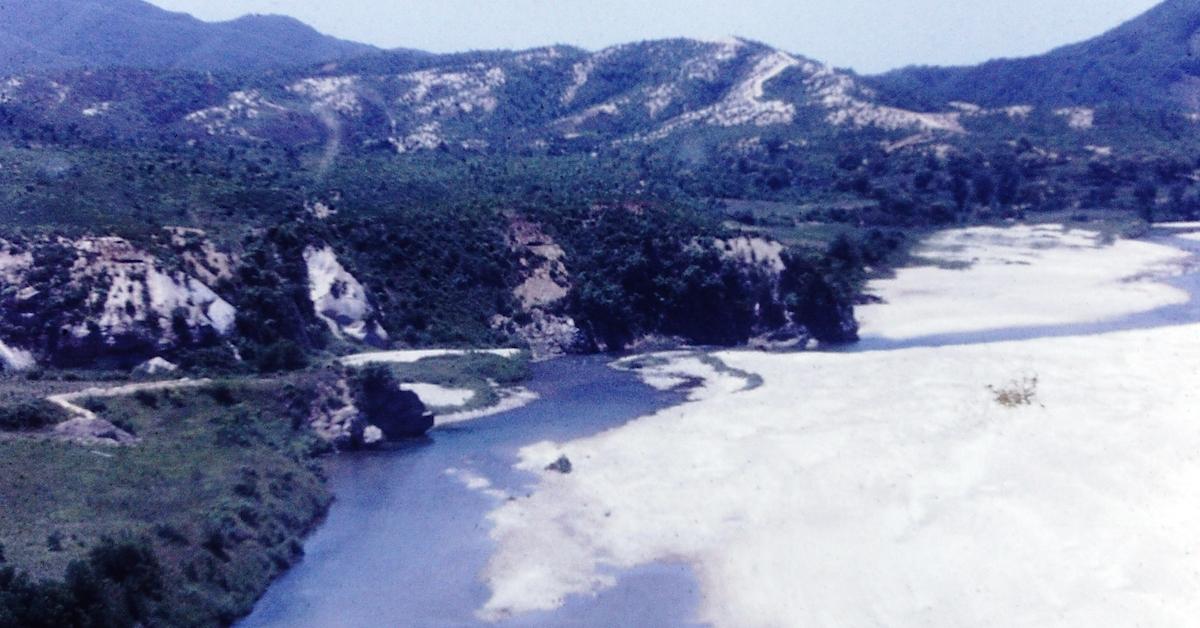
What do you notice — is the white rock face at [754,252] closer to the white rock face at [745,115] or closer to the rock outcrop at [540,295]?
the rock outcrop at [540,295]

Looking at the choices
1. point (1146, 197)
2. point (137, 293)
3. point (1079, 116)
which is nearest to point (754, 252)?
point (137, 293)

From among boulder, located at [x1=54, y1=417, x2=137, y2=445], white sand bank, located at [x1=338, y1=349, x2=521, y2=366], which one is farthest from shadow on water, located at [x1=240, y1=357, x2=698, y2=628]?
white sand bank, located at [x1=338, y1=349, x2=521, y2=366]

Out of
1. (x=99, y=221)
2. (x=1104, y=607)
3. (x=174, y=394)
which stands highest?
(x=99, y=221)

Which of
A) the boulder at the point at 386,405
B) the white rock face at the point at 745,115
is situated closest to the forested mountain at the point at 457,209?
the white rock face at the point at 745,115

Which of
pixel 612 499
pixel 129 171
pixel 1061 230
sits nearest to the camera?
pixel 612 499

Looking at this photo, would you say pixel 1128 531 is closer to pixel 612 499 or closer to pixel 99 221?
pixel 612 499

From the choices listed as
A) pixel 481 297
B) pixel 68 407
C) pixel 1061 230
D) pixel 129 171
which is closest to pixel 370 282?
pixel 481 297

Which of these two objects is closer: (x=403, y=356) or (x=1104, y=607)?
(x=1104, y=607)

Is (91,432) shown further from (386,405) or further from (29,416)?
(386,405)
